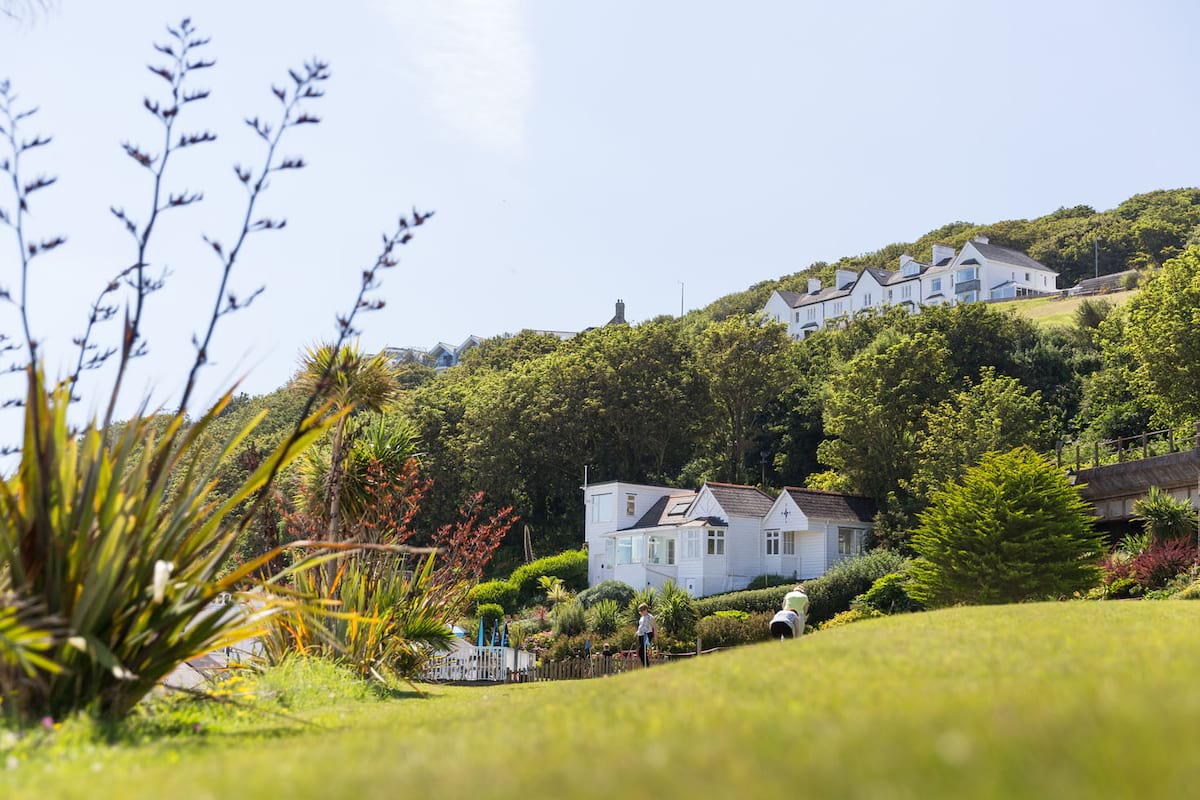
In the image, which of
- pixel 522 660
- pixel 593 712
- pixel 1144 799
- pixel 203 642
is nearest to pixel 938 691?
pixel 593 712

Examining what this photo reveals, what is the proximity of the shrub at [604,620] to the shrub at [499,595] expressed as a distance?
45.6 ft

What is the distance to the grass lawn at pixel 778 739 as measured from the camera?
3.42 metres

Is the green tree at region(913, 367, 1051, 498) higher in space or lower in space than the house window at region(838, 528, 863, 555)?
higher

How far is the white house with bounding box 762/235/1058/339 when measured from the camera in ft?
312

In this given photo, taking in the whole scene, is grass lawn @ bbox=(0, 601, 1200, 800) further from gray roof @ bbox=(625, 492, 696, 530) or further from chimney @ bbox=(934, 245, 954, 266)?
chimney @ bbox=(934, 245, 954, 266)

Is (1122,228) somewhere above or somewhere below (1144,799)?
above

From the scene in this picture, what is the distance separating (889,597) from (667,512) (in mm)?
20698

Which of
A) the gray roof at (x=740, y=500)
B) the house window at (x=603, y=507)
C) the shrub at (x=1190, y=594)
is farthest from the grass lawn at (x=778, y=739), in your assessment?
the house window at (x=603, y=507)

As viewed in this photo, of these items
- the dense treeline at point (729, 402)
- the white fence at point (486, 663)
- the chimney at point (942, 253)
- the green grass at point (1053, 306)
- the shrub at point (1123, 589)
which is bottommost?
the white fence at point (486, 663)

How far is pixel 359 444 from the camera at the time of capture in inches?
800

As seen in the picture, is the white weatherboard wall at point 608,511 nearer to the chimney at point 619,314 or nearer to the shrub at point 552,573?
the shrub at point 552,573

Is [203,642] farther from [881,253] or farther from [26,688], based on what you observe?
[881,253]

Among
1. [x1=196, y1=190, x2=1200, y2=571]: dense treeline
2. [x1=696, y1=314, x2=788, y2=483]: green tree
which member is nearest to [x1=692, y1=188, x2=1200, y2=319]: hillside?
[x1=196, y1=190, x2=1200, y2=571]: dense treeline

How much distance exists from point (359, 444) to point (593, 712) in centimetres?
1488
